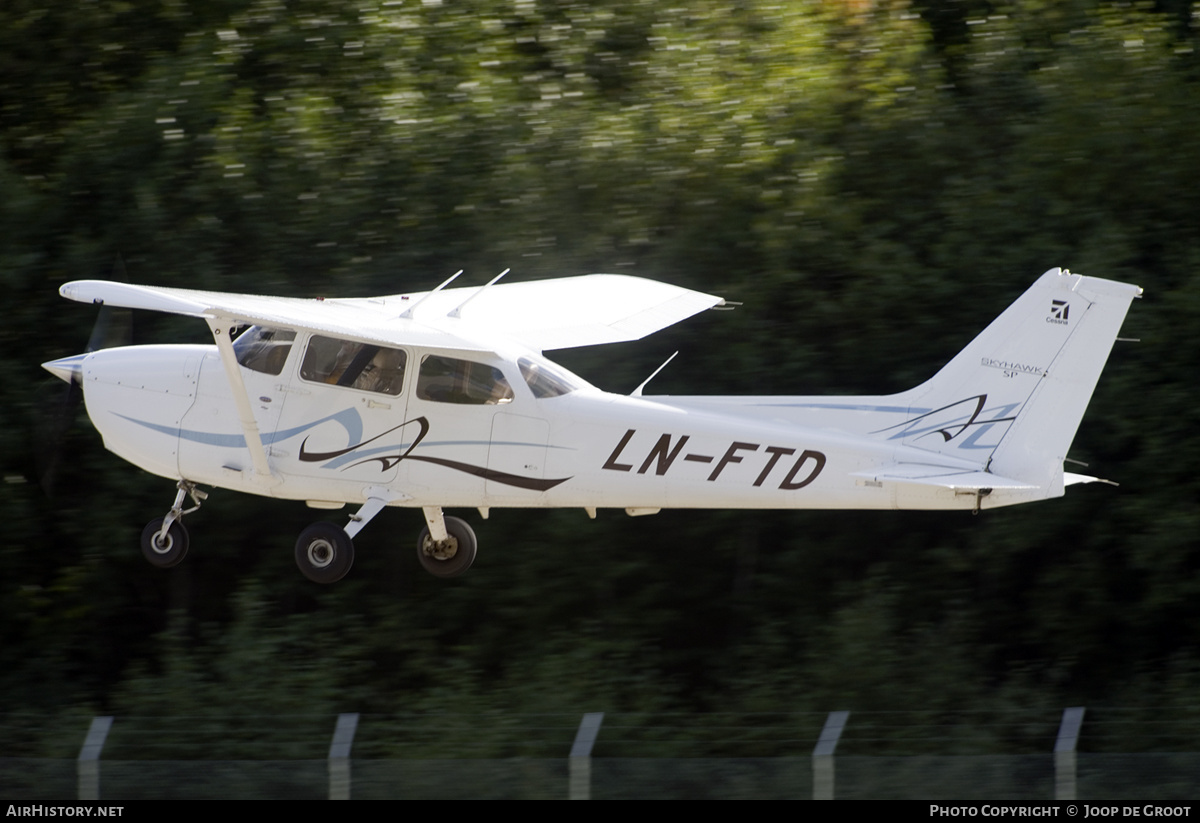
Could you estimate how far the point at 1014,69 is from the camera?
50.0 ft

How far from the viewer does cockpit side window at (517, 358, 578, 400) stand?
9969mm

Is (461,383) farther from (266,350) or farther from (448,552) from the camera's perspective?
(448,552)

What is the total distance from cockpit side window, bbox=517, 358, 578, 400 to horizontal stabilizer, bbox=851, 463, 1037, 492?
209 centimetres

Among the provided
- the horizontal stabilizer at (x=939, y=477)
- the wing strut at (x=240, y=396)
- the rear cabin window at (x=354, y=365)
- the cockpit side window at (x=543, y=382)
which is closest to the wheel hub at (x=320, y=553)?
the wing strut at (x=240, y=396)

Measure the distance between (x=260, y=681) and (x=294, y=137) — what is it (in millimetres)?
5763

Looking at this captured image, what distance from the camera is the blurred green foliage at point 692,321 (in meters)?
12.9

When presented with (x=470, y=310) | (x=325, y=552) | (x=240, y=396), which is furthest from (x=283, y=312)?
(x=470, y=310)

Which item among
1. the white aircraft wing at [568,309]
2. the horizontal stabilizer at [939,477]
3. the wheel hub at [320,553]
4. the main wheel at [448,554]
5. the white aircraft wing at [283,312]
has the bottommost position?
the main wheel at [448,554]

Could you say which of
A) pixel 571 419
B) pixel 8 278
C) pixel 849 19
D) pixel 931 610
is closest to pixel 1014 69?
pixel 849 19

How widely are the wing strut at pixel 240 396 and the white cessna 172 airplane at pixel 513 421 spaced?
0.01m

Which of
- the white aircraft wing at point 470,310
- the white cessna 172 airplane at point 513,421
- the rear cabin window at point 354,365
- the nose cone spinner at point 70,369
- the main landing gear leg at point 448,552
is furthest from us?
the main landing gear leg at point 448,552

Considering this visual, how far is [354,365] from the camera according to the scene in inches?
399

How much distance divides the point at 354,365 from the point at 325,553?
4.77ft

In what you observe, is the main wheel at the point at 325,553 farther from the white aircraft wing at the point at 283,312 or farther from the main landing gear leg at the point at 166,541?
the white aircraft wing at the point at 283,312
